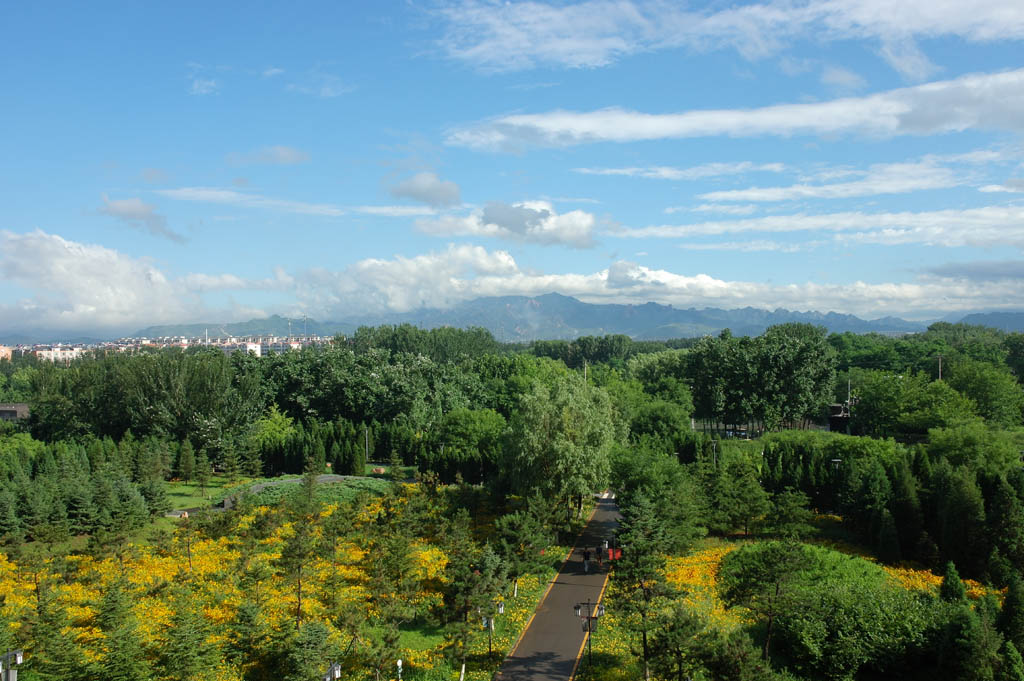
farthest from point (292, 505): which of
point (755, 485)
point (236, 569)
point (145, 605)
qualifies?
point (755, 485)

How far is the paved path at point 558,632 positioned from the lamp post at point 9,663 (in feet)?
40.2

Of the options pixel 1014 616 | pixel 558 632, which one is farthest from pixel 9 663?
pixel 1014 616

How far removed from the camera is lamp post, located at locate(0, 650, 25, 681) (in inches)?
647

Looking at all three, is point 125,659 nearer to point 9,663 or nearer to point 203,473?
point 9,663

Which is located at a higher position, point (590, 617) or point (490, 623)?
point (590, 617)

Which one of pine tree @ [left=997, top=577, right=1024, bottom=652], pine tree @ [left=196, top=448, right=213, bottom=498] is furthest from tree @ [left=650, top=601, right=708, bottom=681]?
pine tree @ [left=196, top=448, right=213, bottom=498]

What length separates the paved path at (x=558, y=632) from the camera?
66.3 ft

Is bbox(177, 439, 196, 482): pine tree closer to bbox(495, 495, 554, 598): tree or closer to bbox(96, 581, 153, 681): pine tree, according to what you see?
bbox(495, 495, 554, 598): tree

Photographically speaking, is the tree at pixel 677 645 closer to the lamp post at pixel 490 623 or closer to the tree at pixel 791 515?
the lamp post at pixel 490 623

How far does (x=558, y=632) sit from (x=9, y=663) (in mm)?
15330

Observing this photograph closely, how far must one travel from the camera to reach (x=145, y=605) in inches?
922

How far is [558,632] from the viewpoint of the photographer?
22.8 m

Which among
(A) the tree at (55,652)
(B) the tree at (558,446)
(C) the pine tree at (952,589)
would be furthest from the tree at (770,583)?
(A) the tree at (55,652)

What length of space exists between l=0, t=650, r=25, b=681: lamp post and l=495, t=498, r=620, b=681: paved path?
12.2 meters
